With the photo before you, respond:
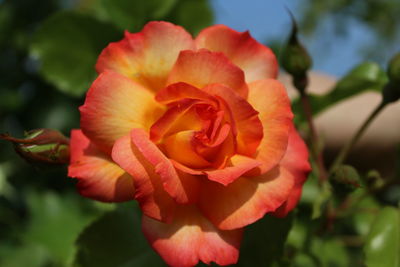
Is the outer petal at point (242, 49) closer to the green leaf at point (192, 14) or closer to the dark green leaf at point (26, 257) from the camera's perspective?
the green leaf at point (192, 14)

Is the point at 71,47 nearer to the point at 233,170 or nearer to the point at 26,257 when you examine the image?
the point at 233,170

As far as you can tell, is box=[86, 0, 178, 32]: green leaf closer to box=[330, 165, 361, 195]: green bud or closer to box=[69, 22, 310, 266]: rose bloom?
box=[69, 22, 310, 266]: rose bloom

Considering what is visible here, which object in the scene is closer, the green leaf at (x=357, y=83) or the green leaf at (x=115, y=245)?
the green leaf at (x=115, y=245)

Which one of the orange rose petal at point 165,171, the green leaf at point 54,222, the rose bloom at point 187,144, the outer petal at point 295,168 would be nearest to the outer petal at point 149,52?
the rose bloom at point 187,144

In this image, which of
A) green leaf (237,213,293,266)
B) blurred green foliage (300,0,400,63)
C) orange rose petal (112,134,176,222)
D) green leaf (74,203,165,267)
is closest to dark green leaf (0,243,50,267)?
green leaf (74,203,165,267)

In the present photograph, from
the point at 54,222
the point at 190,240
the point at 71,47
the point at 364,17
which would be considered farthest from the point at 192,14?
the point at 364,17
